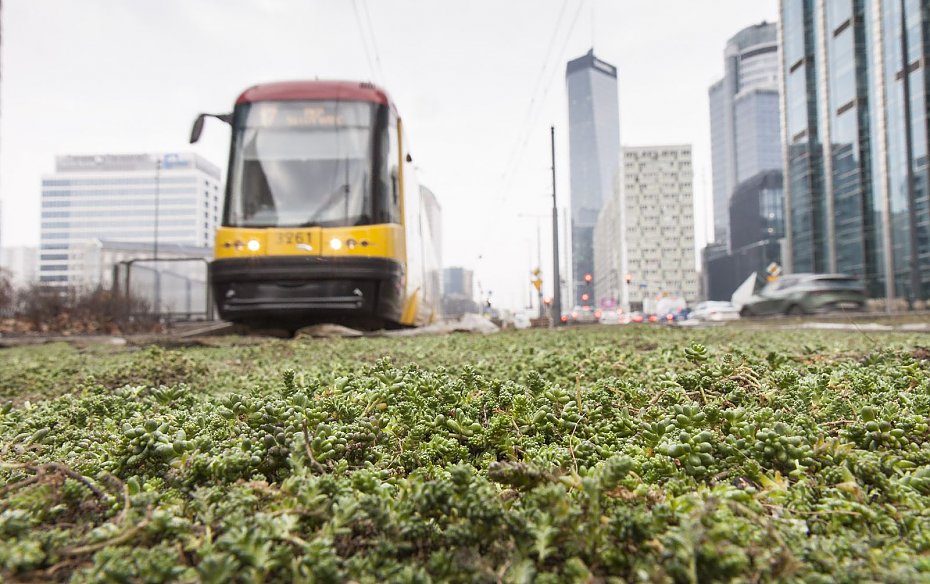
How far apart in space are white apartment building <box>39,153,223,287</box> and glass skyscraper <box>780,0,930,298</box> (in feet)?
406

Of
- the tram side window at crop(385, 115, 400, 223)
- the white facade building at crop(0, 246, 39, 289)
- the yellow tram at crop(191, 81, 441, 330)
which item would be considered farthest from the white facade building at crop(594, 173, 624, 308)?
the white facade building at crop(0, 246, 39, 289)

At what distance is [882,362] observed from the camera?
2.83m

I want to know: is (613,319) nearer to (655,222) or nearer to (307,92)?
(307,92)

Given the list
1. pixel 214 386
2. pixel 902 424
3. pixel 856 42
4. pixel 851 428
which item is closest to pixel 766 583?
pixel 851 428

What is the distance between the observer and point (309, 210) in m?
8.92

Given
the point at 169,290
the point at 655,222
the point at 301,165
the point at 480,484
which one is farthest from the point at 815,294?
the point at 655,222

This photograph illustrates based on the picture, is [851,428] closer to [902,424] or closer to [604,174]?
[902,424]

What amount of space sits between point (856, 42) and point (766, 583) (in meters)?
59.3

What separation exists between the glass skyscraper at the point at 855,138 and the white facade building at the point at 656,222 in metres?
73.0

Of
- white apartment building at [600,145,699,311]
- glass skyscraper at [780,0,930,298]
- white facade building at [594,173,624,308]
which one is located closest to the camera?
glass skyscraper at [780,0,930,298]

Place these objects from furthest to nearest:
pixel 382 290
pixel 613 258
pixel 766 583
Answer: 1. pixel 613 258
2. pixel 382 290
3. pixel 766 583

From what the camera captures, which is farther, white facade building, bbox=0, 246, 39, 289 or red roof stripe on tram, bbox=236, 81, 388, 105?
white facade building, bbox=0, 246, 39, 289

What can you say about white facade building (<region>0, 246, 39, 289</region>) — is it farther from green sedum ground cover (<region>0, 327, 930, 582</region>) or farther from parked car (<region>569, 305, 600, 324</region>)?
green sedum ground cover (<region>0, 327, 930, 582</region>)

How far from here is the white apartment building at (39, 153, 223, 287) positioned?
135750 millimetres
